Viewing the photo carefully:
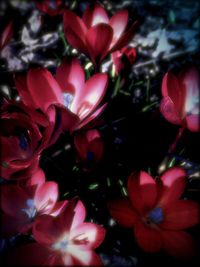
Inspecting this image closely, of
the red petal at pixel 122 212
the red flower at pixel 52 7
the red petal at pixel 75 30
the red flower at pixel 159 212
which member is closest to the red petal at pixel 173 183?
the red flower at pixel 159 212

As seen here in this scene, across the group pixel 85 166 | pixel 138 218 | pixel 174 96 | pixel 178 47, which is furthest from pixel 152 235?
pixel 178 47

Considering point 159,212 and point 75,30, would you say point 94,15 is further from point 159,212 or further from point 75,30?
point 159,212

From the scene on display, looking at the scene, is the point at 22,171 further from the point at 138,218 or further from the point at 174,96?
the point at 174,96

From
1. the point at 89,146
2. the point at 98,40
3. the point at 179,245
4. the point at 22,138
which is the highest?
the point at 98,40

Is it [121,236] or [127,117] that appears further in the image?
[127,117]

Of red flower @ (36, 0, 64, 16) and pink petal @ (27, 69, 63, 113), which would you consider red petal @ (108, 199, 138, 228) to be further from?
red flower @ (36, 0, 64, 16)

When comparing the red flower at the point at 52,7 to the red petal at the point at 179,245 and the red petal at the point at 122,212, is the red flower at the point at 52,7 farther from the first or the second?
the red petal at the point at 179,245

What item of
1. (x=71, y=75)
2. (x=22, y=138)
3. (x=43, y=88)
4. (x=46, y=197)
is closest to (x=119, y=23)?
(x=71, y=75)
